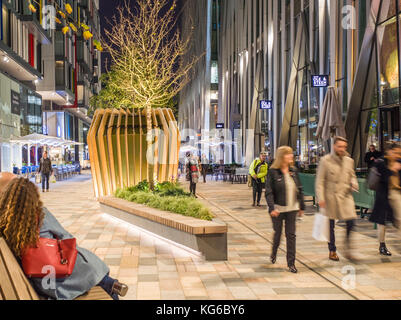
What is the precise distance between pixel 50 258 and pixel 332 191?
15.5 feet

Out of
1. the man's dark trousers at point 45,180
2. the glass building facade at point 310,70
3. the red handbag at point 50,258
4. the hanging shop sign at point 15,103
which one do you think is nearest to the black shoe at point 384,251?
the red handbag at point 50,258

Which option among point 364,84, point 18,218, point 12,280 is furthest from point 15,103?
point 12,280

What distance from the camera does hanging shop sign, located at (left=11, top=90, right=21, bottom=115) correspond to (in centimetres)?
3231

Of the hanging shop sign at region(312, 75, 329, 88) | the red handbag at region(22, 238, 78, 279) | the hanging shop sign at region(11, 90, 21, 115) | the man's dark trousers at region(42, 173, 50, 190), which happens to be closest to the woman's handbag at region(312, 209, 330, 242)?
the red handbag at region(22, 238, 78, 279)

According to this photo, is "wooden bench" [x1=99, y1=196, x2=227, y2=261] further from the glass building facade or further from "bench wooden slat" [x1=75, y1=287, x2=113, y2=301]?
the glass building facade

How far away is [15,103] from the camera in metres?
32.9

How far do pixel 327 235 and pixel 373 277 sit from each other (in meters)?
0.97

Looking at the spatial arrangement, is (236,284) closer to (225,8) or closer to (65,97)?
(225,8)

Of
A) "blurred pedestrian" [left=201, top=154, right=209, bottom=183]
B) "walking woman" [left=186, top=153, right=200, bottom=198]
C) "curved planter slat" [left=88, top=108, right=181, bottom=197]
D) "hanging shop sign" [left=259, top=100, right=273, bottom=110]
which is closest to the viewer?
"curved planter slat" [left=88, top=108, right=181, bottom=197]

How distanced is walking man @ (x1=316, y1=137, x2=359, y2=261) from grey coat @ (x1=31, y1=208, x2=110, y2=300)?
417cm

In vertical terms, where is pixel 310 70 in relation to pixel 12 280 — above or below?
above

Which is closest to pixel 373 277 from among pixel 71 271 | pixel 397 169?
pixel 397 169

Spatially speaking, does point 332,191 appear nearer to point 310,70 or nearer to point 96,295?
point 96,295

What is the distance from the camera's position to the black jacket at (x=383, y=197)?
6.92 metres
